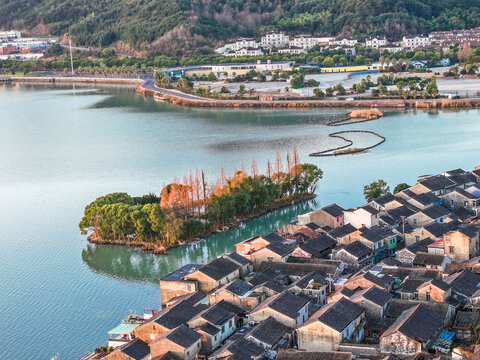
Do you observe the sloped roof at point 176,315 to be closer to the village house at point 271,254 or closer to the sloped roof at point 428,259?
the village house at point 271,254

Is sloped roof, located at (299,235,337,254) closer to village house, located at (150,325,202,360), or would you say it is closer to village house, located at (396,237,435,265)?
village house, located at (396,237,435,265)

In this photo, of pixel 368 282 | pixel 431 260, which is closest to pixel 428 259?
pixel 431 260

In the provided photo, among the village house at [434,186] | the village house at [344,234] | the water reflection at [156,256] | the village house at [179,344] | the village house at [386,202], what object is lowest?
the water reflection at [156,256]

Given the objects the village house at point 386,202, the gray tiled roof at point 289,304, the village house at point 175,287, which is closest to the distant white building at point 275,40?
the village house at point 386,202

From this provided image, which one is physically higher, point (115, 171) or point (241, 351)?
point (115, 171)

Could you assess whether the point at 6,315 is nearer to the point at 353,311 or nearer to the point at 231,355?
the point at 231,355

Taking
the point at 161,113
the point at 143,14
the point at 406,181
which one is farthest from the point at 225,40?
the point at 406,181

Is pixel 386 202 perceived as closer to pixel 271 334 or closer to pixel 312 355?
pixel 271 334
